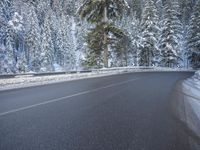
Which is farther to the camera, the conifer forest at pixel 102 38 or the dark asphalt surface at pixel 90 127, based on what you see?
the conifer forest at pixel 102 38

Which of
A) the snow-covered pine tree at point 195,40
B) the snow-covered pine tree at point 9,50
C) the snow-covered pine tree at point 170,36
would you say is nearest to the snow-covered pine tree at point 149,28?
the snow-covered pine tree at point 170,36

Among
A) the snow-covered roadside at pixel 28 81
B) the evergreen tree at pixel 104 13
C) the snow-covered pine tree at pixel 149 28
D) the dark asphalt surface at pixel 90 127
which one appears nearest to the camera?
the dark asphalt surface at pixel 90 127

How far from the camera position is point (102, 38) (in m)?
32.3

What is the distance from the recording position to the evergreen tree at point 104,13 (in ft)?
104

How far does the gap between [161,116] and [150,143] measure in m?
2.48

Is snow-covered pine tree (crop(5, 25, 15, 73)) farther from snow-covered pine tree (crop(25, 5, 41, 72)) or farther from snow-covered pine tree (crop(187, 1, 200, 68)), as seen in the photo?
snow-covered pine tree (crop(187, 1, 200, 68))

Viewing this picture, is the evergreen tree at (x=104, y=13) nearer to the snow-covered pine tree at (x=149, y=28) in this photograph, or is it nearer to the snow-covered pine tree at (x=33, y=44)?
the snow-covered pine tree at (x=149, y=28)

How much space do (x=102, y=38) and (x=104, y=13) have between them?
2729mm

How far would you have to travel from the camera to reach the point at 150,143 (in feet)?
16.4

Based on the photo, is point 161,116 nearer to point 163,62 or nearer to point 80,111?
point 80,111

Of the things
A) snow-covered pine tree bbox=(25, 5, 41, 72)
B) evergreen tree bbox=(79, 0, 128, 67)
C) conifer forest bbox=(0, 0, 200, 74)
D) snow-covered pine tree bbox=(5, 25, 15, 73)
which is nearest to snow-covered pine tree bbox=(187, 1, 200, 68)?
conifer forest bbox=(0, 0, 200, 74)

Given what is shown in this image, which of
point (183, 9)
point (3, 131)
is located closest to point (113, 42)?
point (3, 131)

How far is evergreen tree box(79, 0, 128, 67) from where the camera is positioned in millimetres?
31844

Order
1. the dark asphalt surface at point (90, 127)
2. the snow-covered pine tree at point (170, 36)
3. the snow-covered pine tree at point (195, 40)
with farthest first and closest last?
the snow-covered pine tree at point (170, 36) < the snow-covered pine tree at point (195, 40) < the dark asphalt surface at point (90, 127)
